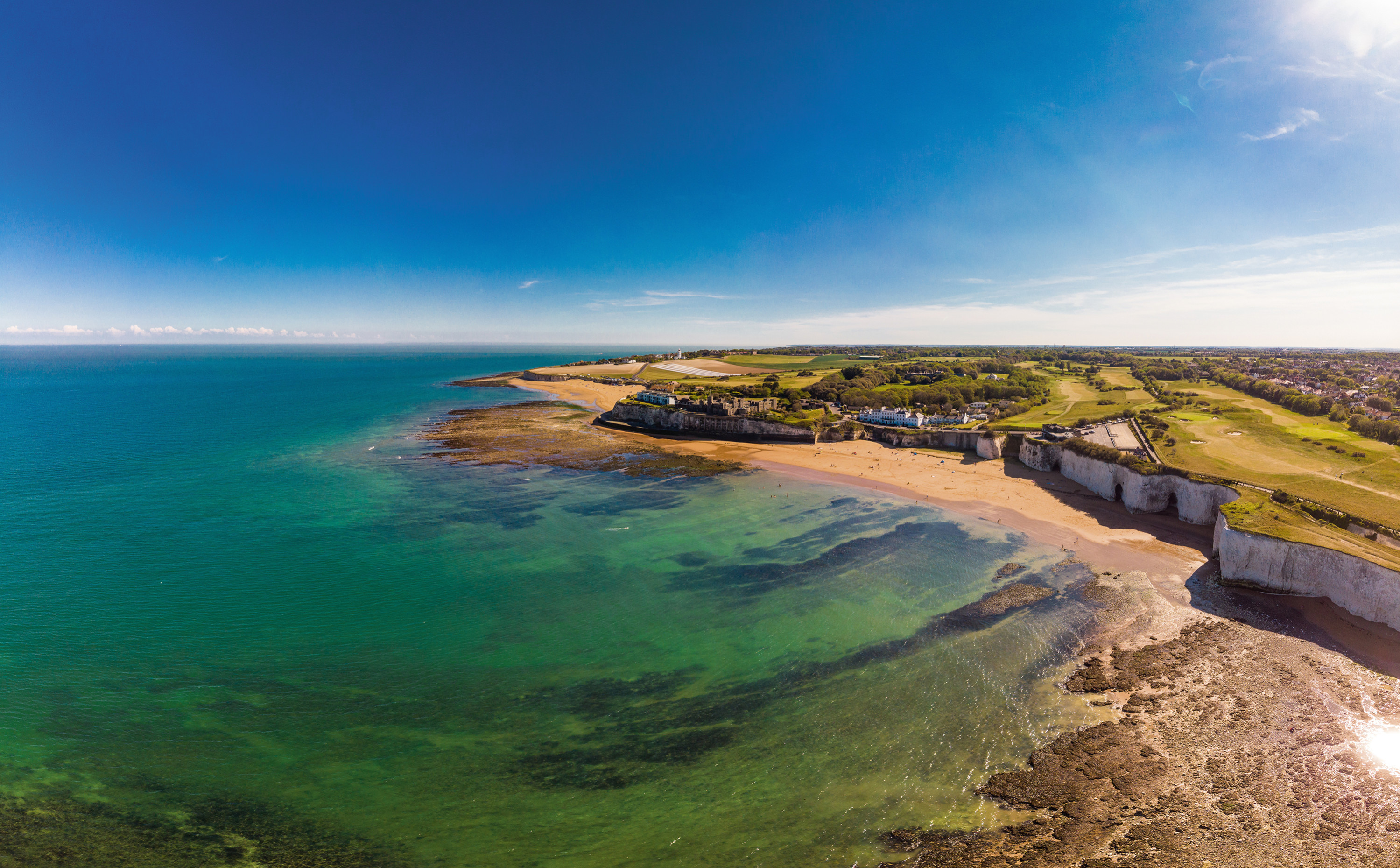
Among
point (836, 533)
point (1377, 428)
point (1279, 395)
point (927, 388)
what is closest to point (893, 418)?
point (927, 388)

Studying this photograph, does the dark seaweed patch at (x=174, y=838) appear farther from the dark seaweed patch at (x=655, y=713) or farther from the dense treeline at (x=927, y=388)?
the dense treeline at (x=927, y=388)

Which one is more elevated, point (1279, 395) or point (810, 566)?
point (1279, 395)

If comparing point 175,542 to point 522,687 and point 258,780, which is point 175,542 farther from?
point 522,687

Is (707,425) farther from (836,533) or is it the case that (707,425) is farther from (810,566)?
(810,566)

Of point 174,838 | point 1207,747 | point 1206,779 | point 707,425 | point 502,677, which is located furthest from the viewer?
point 707,425

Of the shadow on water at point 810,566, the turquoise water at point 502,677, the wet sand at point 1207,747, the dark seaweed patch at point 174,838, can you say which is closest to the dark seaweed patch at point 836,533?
the shadow on water at point 810,566

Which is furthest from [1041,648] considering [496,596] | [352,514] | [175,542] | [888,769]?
[175,542]
